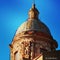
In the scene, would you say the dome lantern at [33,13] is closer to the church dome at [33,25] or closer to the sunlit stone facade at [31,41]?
the church dome at [33,25]

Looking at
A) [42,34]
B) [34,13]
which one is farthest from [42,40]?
[34,13]

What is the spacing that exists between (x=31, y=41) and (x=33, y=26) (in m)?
1.96

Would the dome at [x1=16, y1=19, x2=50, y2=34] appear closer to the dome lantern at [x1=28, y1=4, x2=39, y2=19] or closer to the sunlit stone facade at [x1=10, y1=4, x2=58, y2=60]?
the sunlit stone facade at [x1=10, y1=4, x2=58, y2=60]

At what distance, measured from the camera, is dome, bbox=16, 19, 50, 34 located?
45.0m

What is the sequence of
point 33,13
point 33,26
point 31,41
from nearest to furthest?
point 31,41 < point 33,26 < point 33,13

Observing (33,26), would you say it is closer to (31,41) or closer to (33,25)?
(33,25)

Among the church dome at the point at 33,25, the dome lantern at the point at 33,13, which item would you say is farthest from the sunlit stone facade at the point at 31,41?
the dome lantern at the point at 33,13

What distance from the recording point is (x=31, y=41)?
144ft

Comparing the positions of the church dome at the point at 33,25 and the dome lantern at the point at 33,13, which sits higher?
the dome lantern at the point at 33,13

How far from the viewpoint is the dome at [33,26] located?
45.0 m

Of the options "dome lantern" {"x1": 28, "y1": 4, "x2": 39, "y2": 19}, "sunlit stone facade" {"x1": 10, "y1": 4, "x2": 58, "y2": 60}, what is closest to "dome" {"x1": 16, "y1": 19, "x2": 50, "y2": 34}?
"sunlit stone facade" {"x1": 10, "y1": 4, "x2": 58, "y2": 60}

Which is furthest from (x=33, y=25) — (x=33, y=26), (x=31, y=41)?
(x=31, y=41)

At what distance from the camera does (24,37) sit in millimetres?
44438

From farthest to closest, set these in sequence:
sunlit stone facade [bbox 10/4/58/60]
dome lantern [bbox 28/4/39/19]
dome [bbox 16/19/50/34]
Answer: dome lantern [bbox 28/4/39/19] → dome [bbox 16/19/50/34] → sunlit stone facade [bbox 10/4/58/60]
